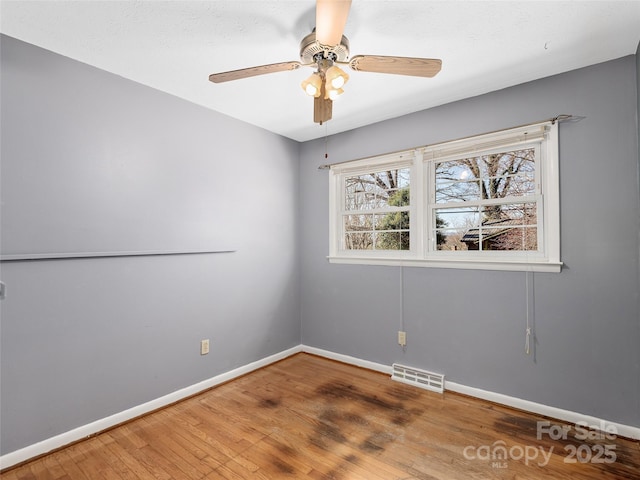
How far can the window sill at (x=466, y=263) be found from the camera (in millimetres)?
2312

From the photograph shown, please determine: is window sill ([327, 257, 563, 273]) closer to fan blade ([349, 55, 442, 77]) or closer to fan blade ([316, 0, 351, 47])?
fan blade ([349, 55, 442, 77])

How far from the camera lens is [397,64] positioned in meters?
1.62

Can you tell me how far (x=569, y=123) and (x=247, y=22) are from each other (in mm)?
2206

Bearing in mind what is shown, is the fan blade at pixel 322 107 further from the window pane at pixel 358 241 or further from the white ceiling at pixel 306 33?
the window pane at pixel 358 241

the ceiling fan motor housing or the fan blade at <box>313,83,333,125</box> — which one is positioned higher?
the ceiling fan motor housing

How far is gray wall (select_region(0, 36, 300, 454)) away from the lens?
188 centimetres

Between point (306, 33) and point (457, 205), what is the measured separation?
1783mm

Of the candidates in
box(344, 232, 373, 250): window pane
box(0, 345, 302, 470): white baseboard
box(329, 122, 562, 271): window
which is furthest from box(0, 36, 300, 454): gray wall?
box(329, 122, 562, 271): window

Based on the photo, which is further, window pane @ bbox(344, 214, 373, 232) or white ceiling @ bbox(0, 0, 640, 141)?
window pane @ bbox(344, 214, 373, 232)

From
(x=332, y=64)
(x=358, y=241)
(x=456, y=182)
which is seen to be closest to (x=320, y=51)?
(x=332, y=64)

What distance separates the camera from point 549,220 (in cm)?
231

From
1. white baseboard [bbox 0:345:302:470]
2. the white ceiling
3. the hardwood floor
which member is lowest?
the hardwood floor

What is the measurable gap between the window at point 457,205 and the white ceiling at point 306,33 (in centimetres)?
51

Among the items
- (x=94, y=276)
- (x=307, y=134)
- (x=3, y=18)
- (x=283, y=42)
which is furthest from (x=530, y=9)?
(x=94, y=276)
